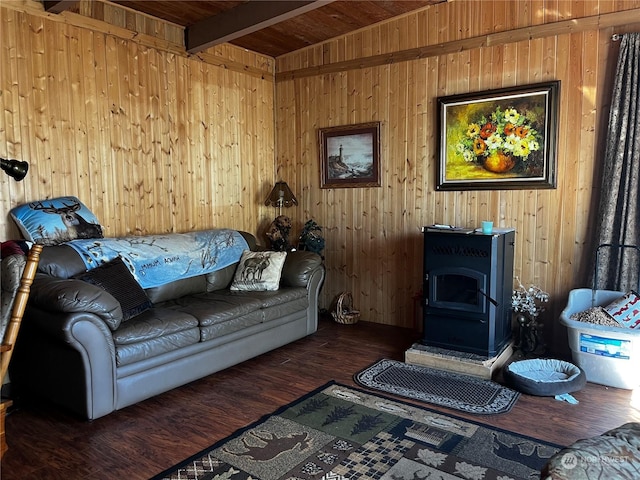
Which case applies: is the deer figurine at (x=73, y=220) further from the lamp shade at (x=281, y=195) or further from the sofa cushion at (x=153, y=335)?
the lamp shade at (x=281, y=195)

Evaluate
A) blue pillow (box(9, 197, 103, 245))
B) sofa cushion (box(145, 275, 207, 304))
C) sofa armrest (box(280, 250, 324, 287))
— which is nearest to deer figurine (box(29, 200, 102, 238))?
blue pillow (box(9, 197, 103, 245))

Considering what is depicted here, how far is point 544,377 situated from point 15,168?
383cm

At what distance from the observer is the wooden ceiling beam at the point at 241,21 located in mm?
3494

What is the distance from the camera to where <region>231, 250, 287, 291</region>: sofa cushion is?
3.97 meters

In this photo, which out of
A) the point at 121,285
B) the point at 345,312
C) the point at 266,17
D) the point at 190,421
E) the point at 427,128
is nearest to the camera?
the point at 190,421

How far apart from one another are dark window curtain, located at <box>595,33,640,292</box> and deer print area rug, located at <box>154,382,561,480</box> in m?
1.71

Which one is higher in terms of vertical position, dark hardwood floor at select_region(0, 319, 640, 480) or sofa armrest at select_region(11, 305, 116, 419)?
sofa armrest at select_region(11, 305, 116, 419)

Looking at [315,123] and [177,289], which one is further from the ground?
[315,123]

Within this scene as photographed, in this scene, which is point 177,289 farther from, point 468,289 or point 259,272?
point 468,289

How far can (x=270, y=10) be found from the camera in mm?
3650

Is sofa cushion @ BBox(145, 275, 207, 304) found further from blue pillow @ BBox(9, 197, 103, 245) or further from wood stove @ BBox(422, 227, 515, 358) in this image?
wood stove @ BBox(422, 227, 515, 358)

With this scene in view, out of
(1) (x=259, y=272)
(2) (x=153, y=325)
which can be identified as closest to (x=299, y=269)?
(1) (x=259, y=272)

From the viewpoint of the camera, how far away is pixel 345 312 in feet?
15.8

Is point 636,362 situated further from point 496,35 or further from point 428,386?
point 496,35
